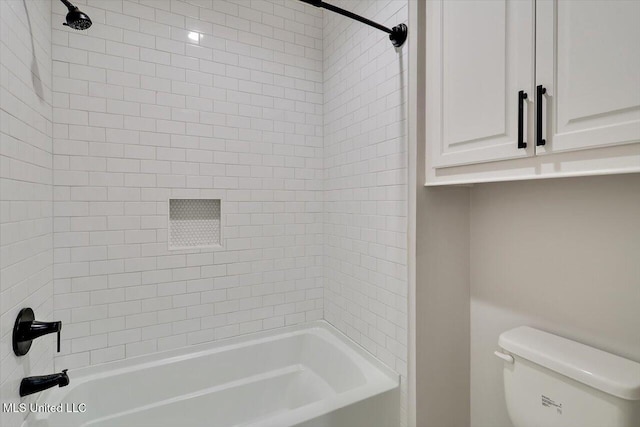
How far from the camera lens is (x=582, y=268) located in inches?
46.4

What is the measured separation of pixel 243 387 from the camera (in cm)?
194

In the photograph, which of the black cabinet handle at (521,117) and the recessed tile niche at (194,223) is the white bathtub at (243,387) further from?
the black cabinet handle at (521,117)

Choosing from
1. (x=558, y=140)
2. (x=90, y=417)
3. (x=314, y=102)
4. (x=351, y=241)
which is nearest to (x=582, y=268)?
(x=558, y=140)

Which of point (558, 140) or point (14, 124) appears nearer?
point (558, 140)

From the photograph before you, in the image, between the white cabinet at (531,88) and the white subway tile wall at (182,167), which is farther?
the white subway tile wall at (182,167)

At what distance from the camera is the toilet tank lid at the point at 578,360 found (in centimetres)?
94

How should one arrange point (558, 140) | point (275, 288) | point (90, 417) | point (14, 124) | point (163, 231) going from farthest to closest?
point (275, 288) → point (163, 231) → point (90, 417) → point (14, 124) → point (558, 140)

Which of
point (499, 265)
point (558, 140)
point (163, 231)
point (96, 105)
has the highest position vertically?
point (96, 105)

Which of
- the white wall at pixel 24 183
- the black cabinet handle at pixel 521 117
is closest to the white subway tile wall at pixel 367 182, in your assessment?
the black cabinet handle at pixel 521 117

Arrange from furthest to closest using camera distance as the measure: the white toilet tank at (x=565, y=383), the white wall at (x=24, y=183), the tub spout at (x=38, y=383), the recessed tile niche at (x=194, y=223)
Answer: the recessed tile niche at (x=194, y=223)
the tub spout at (x=38, y=383)
the white wall at (x=24, y=183)
the white toilet tank at (x=565, y=383)

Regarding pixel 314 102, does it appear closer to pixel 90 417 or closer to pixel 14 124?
pixel 14 124

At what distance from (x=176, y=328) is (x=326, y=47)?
206 cm

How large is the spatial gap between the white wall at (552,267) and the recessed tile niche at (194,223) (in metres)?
1.48

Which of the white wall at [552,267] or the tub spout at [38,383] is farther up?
the white wall at [552,267]
